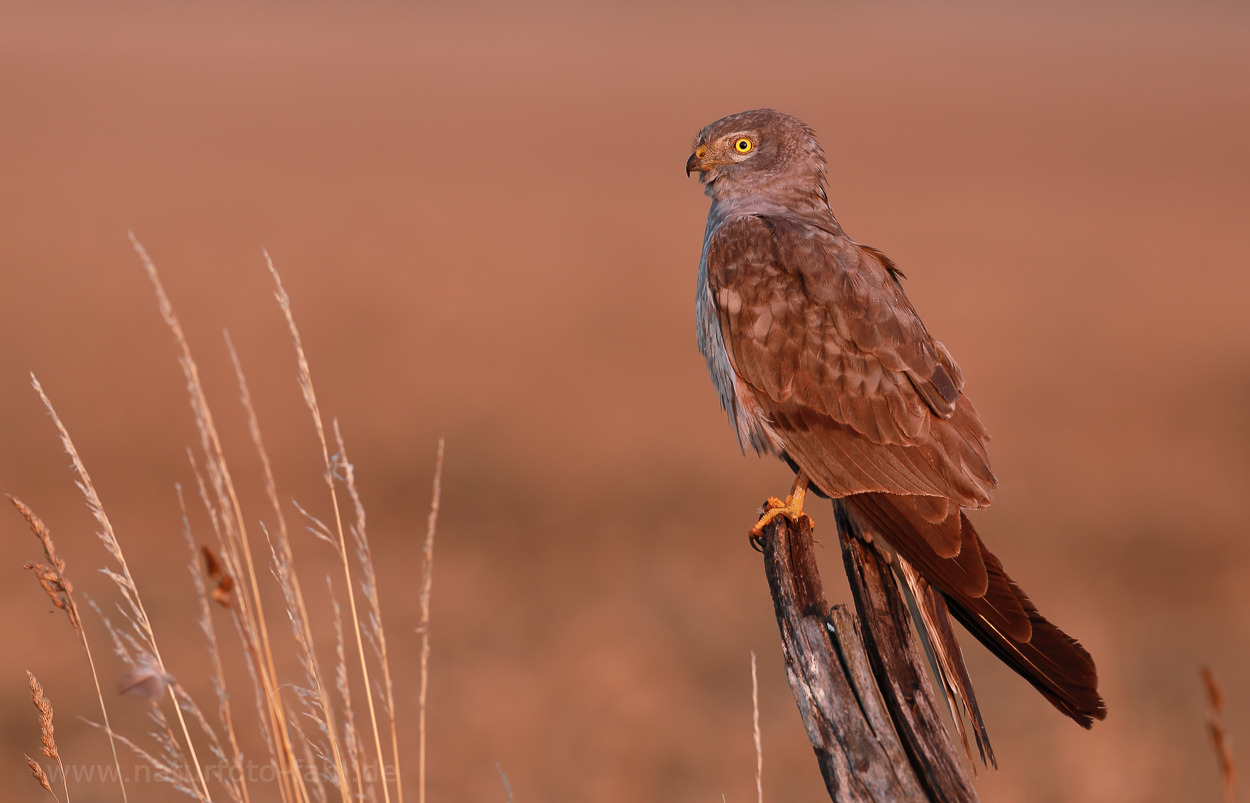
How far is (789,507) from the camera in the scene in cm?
358

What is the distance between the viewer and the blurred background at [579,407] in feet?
23.7

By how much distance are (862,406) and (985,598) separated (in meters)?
0.91

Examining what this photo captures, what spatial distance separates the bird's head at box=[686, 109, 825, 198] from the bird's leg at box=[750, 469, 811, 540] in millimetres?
Answer: 1459

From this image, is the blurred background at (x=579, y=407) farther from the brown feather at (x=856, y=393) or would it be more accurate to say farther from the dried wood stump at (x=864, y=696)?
the dried wood stump at (x=864, y=696)

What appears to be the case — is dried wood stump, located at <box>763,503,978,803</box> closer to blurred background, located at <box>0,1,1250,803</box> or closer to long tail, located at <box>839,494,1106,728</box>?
long tail, located at <box>839,494,1106,728</box>

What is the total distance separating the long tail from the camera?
2666 mm

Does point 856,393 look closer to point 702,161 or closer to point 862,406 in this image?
point 862,406

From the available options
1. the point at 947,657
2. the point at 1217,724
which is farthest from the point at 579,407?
the point at 1217,724

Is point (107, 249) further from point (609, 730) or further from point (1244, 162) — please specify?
point (1244, 162)

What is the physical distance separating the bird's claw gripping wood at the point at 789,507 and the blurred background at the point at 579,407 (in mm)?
3667

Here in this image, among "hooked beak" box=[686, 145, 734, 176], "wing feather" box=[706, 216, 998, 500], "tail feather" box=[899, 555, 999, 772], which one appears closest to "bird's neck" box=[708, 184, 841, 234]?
"hooked beak" box=[686, 145, 734, 176]

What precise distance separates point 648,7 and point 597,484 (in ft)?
316

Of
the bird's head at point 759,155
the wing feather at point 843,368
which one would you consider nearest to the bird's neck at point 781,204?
the bird's head at point 759,155

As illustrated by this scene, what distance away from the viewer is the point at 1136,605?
8938 mm
